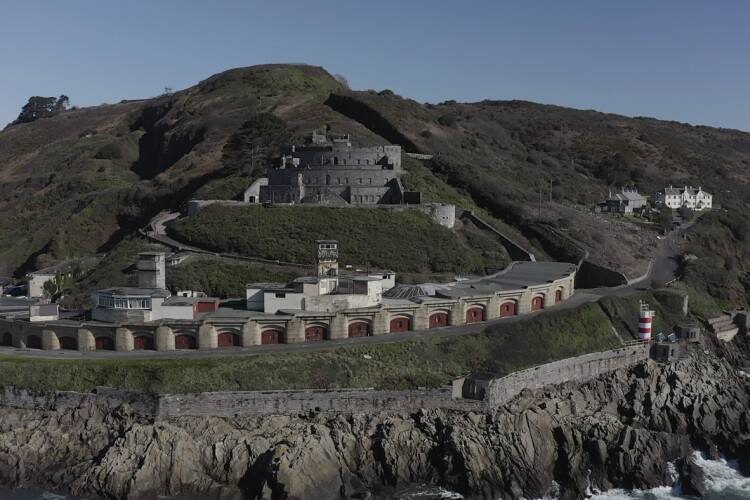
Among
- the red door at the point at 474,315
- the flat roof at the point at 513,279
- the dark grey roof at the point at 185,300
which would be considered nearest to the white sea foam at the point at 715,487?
the red door at the point at 474,315

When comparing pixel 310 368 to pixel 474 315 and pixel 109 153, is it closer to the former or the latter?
pixel 474 315

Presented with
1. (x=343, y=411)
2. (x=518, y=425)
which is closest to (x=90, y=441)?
(x=343, y=411)

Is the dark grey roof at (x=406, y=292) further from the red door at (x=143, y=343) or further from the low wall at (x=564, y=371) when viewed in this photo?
the red door at (x=143, y=343)

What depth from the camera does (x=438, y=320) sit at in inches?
2067

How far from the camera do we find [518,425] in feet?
136

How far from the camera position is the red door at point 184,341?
4741 cm

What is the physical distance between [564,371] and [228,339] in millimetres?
22395

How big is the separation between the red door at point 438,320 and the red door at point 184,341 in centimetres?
1656

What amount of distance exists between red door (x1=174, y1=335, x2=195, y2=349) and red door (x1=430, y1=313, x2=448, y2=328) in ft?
54.3

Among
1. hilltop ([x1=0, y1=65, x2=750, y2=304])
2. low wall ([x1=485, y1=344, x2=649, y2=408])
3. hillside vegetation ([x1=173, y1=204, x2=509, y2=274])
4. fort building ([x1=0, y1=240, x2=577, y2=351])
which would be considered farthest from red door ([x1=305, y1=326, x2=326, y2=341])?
hilltop ([x1=0, y1=65, x2=750, y2=304])

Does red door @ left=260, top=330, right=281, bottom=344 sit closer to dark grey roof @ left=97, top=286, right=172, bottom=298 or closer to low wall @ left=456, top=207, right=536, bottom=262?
dark grey roof @ left=97, top=286, right=172, bottom=298

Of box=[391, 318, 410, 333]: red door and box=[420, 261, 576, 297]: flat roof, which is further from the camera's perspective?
box=[420, 261, 576, 297]: flat roof

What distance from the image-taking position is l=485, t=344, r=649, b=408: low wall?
4447 cm

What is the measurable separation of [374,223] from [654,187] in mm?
66095
